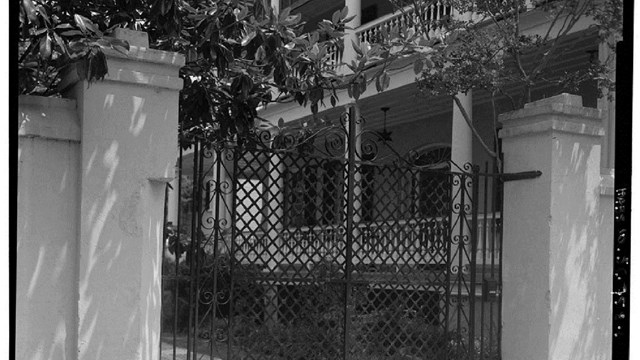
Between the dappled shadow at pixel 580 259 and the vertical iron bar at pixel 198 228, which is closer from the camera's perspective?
the vertical iron bar at pixel 198 228

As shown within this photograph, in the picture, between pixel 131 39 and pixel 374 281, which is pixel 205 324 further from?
pixel 131 39

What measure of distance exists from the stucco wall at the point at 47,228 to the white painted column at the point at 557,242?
9.93ft

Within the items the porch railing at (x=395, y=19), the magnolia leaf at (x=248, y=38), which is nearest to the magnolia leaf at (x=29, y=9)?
the magnolia leaf at (x=248, y=38)

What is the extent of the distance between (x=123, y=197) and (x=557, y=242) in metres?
2.93

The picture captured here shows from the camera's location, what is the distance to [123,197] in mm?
4023

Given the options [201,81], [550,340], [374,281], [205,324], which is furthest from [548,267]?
[205,324]

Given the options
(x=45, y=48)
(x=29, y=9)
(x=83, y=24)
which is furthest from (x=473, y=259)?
(x=29, y=9)

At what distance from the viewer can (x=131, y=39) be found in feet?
13.2

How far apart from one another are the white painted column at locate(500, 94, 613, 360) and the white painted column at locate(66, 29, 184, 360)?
102 inches

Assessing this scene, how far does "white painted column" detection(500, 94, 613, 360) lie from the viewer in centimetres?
546

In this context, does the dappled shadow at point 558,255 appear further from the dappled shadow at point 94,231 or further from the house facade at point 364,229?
the dappled shadow at point 94,231

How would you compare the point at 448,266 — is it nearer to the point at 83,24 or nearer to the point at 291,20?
the point at 291,20

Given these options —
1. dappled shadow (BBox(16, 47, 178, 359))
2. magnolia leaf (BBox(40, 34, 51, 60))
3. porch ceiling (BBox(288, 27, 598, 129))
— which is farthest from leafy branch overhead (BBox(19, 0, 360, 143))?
porch ceiling (BBox(288, 27, 598, 129))

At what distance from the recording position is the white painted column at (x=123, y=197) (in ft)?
12.9
